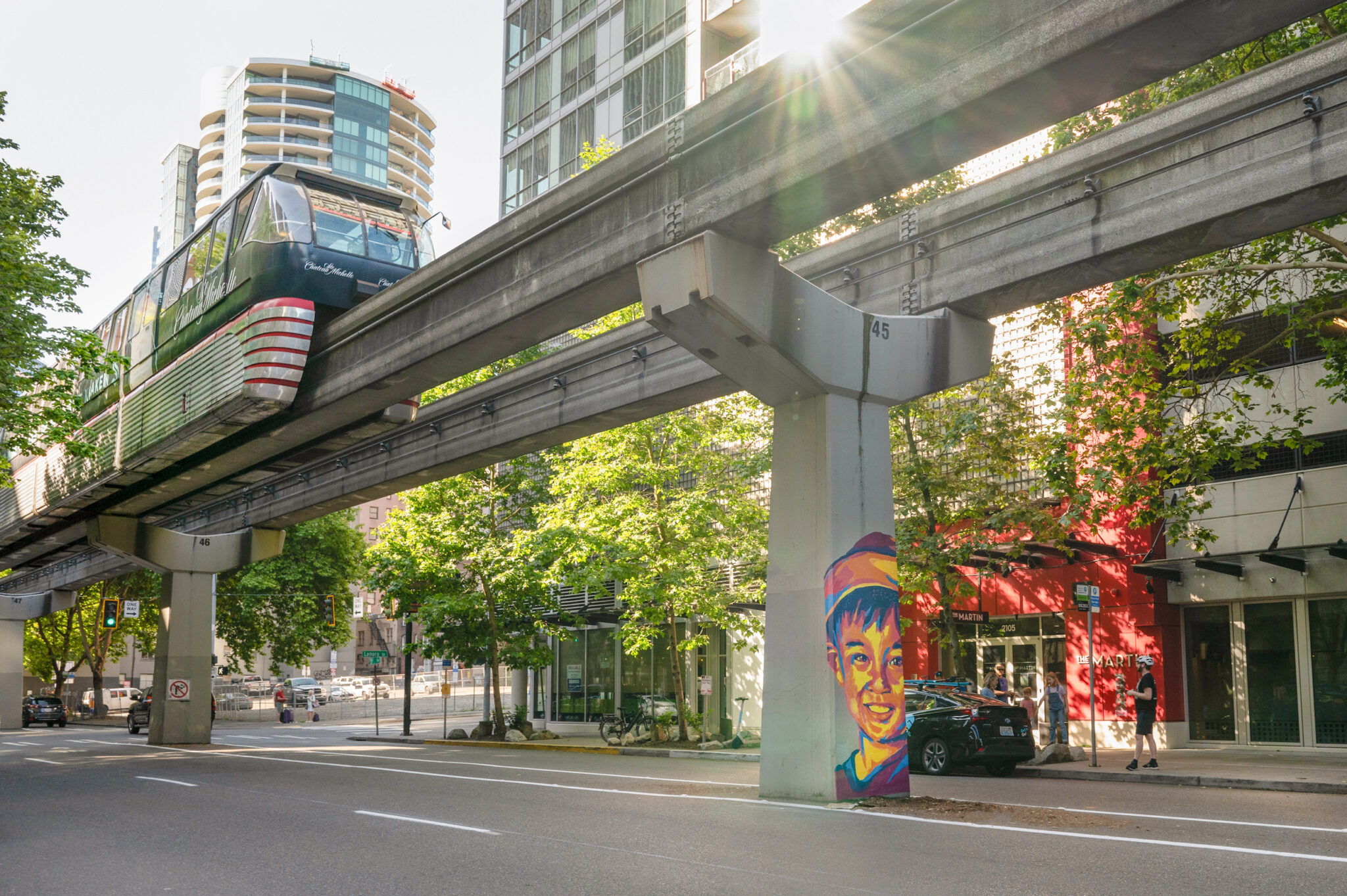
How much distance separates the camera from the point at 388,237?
20.3 metres

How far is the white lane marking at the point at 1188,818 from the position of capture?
10.3m

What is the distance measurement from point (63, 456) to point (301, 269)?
539 inches

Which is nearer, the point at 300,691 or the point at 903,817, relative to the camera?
the point at 903,817

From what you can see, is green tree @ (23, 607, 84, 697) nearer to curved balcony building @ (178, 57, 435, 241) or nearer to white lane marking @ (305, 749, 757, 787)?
white lane marking @ (305, 749, 757, 787)

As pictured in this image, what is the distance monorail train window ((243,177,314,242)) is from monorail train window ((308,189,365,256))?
19cm

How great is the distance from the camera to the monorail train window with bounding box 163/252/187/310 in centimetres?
2302

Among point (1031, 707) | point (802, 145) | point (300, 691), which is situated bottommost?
point (300, 691)

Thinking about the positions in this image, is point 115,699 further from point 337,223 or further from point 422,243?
point 337,223

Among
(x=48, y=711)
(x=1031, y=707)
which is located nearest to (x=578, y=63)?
(x=1031, y=707)

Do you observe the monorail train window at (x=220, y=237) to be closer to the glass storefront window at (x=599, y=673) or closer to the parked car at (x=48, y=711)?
the glass storefront window at (x=599, y=673)

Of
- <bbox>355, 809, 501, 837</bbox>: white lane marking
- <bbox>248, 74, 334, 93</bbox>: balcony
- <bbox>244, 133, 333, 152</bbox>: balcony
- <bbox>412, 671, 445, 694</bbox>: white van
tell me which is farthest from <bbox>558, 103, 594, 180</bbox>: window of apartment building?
<bbox>248, 74, 334, 93</bbox>: balcony

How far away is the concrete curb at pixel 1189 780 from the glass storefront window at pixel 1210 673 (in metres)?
6.75

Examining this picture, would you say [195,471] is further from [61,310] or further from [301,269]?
[301,269]

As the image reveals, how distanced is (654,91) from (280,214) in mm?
23680
